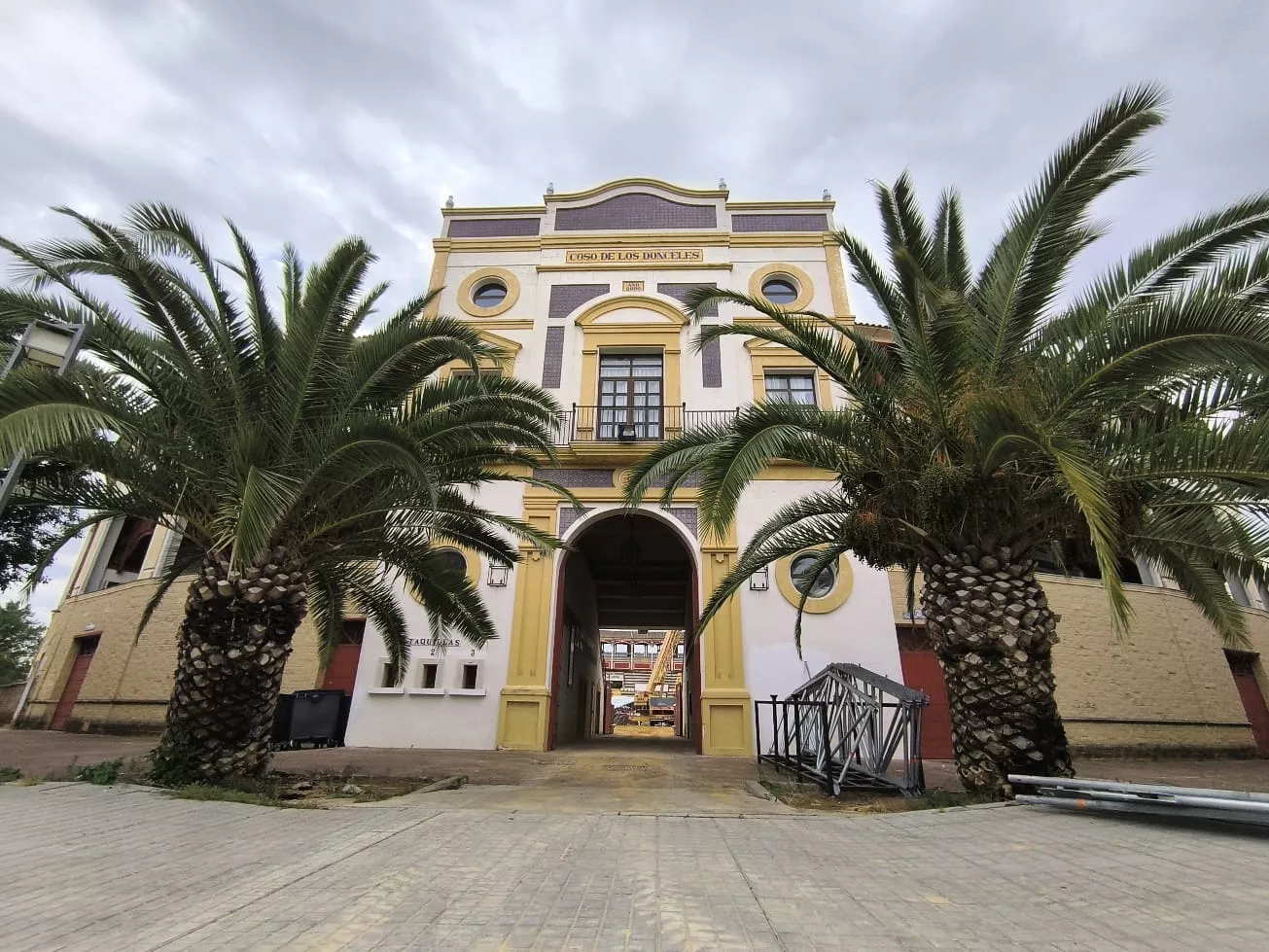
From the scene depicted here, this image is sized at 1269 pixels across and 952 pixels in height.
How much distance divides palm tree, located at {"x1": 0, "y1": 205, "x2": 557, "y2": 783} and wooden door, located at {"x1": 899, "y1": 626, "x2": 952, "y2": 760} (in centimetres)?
917

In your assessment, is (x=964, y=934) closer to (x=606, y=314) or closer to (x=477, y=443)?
(x=477, y=443)

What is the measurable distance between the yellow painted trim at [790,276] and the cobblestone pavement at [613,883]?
12.5m

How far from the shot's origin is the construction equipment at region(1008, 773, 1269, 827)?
12.5ft

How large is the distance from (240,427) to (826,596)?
10.1 m

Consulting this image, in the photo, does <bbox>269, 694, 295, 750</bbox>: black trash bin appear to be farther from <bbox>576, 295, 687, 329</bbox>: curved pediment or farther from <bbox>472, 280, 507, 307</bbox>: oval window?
<bbox>576, 295, 687, 329</bbox>: curved pediment

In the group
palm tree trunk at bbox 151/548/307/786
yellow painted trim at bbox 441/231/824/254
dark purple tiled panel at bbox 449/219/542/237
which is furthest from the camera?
dark purple tiled panel at bbox 449/219/542/237

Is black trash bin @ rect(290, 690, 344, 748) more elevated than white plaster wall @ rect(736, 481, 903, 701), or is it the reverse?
white plaster wall @ rect(736, 481, 903, 701)

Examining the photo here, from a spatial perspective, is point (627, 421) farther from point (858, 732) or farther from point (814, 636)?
point (858, 732)

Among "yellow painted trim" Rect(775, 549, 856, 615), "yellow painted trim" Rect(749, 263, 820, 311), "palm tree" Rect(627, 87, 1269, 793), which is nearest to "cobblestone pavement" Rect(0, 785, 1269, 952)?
"palm tree" Rect(627, 87, 1269, 793)

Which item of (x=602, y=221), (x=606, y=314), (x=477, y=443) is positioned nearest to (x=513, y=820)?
(x=477, y=443)

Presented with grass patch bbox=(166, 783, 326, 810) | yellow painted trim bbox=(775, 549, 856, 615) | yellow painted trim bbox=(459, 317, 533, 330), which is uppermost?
yellow painted trim bbox=(459, 317, 533, 330)

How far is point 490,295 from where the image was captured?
1593cm

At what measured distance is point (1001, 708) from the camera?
5887mm

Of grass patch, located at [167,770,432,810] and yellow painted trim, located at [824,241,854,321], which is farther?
yellow painted trim, located at [824,241,854,321]
